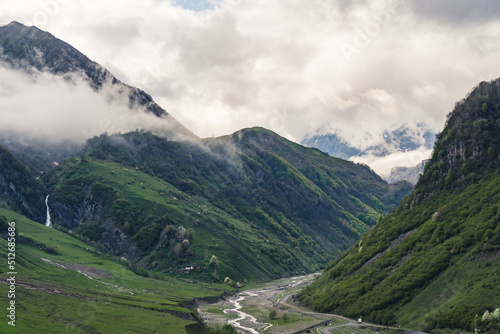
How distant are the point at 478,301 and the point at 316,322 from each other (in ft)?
214

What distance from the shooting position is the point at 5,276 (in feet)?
587

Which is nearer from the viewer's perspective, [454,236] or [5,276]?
[5,276]

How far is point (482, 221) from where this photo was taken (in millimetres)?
188125

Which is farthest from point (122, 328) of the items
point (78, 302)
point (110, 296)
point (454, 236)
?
point (454, 236)

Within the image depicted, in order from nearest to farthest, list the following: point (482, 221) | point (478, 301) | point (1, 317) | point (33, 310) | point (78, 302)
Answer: point (1, 317), point (33, 310), point (478, 301), point (78, 302), point (482, 221)

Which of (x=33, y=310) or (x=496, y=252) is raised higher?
(x=496, y=252)

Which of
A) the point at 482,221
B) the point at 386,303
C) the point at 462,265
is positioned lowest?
the point at 386,303

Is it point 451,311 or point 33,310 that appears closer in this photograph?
point 33,310

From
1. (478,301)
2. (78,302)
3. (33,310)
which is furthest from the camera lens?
(78,302)

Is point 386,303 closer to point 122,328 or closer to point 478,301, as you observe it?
point 478,301

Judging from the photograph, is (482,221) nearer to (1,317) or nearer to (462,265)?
(462,265)

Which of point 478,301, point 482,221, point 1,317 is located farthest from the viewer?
point 482,221

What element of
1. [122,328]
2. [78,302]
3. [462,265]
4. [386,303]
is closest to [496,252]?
[462,265]

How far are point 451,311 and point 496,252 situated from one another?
32.3 meters
